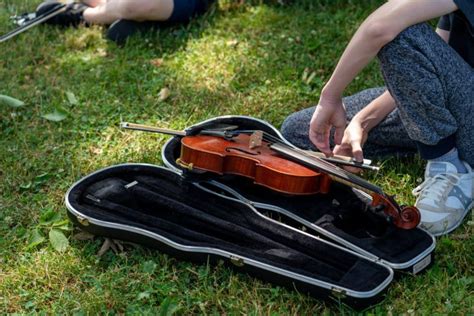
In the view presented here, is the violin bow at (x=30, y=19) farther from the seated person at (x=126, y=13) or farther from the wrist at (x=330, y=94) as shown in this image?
the wrist at (x=330, y=94)

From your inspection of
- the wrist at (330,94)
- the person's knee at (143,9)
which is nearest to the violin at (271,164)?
the wrist at (330,94)

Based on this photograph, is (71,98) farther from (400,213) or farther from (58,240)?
(400,213)

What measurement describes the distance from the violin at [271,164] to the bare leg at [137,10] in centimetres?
148

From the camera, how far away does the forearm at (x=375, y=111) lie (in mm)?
2709

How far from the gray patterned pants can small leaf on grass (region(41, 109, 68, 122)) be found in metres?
1.62

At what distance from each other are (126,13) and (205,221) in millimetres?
1881

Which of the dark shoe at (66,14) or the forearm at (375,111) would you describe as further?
the dark shoe at (66,14)

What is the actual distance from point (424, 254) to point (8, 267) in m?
1.38

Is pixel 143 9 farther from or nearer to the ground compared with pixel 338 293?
farther from the ground

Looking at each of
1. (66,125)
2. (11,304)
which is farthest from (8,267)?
(66,125)

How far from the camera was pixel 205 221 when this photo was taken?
2.41 metres

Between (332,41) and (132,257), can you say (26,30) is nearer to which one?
(332,41)

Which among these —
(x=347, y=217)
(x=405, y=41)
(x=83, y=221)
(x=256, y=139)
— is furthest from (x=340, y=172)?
(x=83, y=221)

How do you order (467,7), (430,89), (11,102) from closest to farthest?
1. (467,7)
2. (430,89)
3. (11,102)
